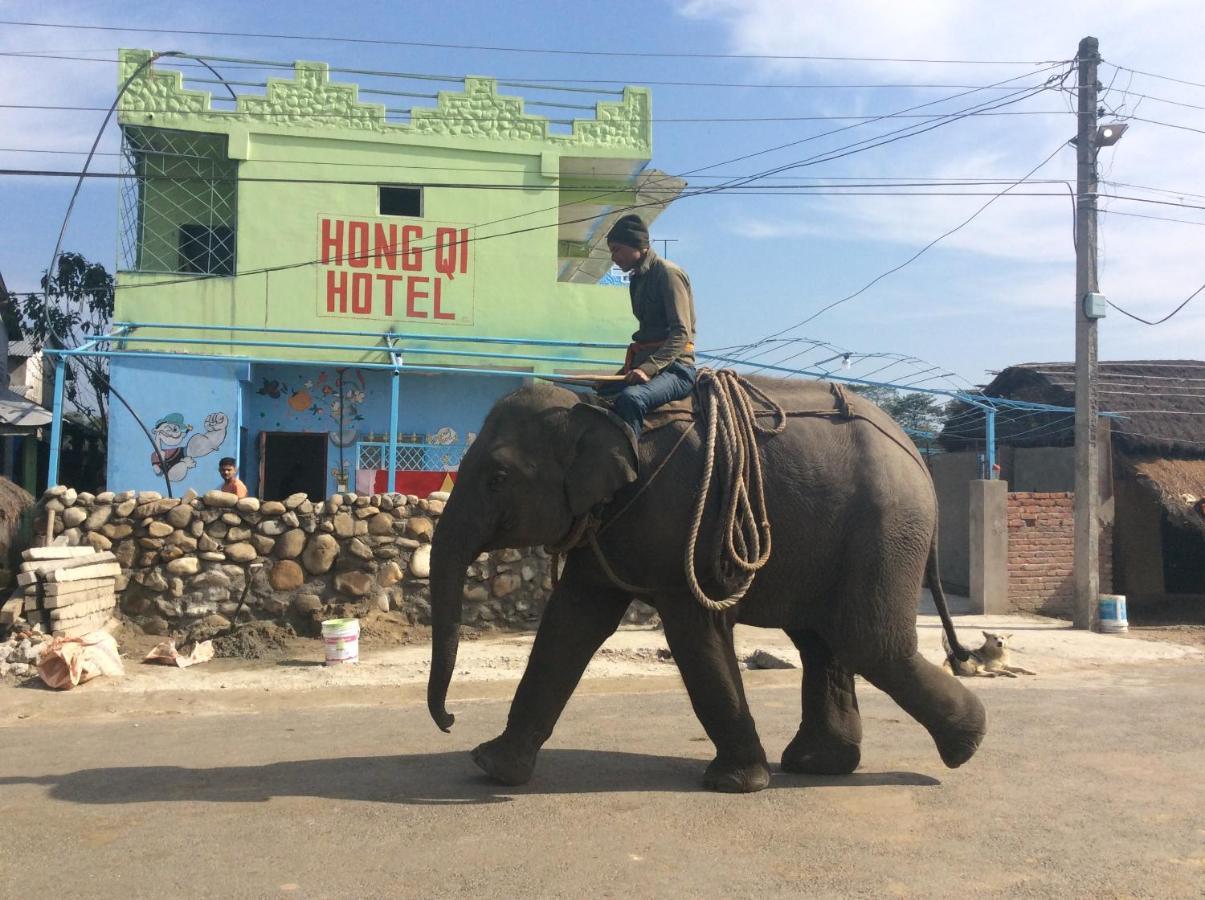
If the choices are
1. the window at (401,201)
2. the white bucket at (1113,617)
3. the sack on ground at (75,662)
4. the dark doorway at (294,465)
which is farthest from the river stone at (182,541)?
the white bucket at (1113,617)

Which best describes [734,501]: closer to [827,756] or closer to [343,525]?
[827,756]

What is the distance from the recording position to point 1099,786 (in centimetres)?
540

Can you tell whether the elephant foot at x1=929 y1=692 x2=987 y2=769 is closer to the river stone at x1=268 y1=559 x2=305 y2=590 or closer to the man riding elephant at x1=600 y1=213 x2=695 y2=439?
the man riding elephant at x1=600 y1=213 x2=695 y2=439

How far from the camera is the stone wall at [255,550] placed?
1009 cm

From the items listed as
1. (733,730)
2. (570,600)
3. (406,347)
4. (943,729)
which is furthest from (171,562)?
(406,347)

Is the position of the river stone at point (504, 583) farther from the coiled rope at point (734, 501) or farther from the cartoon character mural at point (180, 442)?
the cartoon character mural at point (180, 442)

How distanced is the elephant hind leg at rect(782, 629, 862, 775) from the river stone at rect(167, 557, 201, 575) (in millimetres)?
6387

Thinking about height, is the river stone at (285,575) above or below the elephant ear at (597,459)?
below

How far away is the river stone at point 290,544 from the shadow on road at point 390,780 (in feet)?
15.3

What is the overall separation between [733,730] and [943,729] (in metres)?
1.02

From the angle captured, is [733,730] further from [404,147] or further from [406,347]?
[404,147]

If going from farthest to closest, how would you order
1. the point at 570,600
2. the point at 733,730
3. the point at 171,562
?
the point at 171,562 → the point at 570,600 → the point at 733,730

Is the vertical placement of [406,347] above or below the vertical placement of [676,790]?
above

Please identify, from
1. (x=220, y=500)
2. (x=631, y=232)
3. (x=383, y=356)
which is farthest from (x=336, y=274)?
(x=631, y=232)
